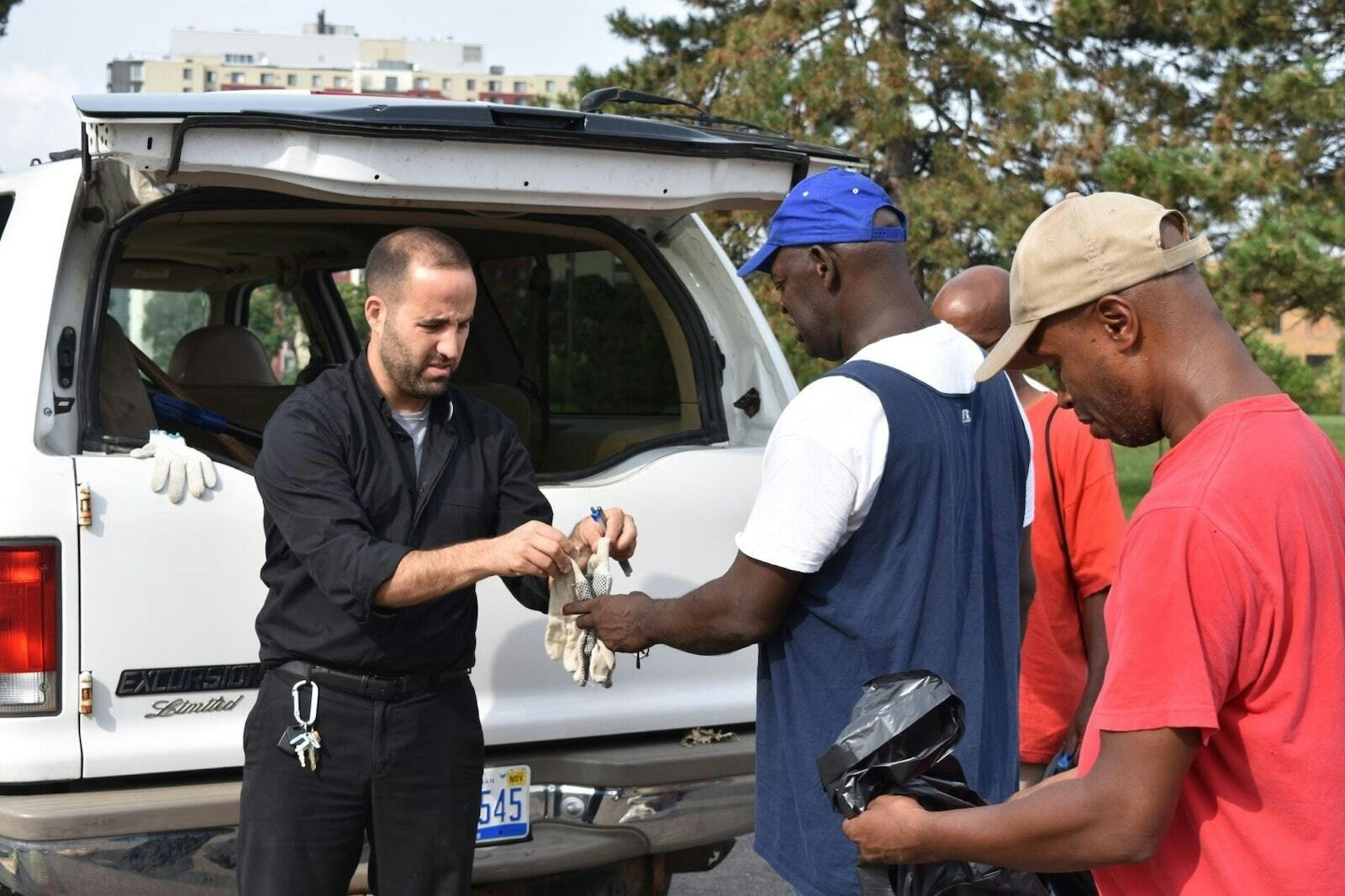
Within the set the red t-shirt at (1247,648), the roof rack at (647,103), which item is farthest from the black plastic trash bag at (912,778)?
the roof rack at (647,103)

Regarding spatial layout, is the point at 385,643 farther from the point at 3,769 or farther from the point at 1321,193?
the point at 1321,193

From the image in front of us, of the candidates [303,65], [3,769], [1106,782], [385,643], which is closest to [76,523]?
[3,769]

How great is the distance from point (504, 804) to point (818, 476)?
1.40 meters

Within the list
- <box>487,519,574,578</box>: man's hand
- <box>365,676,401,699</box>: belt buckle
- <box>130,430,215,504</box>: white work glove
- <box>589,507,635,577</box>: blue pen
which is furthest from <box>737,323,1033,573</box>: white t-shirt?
<box>130,430,215,504</box>: white work glove

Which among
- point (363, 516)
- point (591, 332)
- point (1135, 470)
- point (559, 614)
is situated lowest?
point (1135, 470)

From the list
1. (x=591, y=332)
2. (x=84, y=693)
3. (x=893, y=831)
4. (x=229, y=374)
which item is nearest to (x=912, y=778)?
(x=893, y=831)

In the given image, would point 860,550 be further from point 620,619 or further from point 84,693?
point 84,693

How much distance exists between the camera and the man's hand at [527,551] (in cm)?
298

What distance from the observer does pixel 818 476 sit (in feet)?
8.71

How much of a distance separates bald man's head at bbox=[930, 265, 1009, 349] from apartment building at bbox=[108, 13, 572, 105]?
14932cm

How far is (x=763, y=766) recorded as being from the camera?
285 cm

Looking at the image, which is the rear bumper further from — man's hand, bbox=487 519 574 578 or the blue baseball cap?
the blue baseball cap

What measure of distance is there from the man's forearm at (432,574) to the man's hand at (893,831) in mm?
1145

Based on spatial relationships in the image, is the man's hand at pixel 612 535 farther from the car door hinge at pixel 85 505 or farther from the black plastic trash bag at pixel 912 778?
the black plastic trash bag at pixel 912 778
